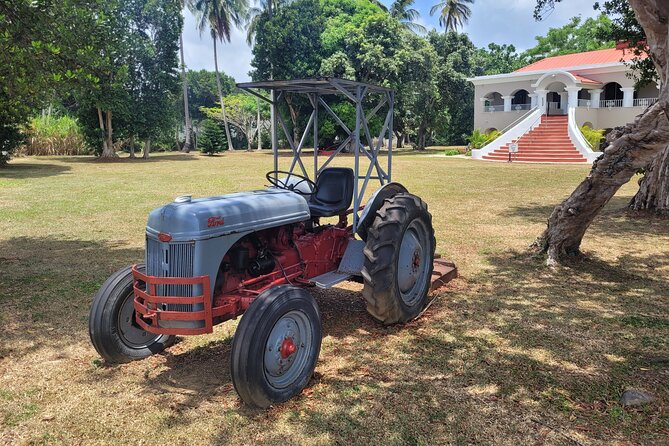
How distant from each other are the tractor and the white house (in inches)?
934

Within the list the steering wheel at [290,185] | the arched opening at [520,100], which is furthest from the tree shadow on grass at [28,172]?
the arched opening at [520,100]

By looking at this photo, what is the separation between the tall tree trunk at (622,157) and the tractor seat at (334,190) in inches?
128

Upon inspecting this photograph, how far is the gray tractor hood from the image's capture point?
3559 mm

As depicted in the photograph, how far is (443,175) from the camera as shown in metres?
19.9

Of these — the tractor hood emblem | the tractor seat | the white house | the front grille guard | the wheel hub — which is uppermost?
the white house

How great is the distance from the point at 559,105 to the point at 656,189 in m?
27.4

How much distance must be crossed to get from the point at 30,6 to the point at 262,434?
627 centimetres

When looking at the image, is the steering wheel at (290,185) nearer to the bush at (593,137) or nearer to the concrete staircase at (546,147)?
the concrete staircase at (546,147)

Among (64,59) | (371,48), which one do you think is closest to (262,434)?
(64,59)

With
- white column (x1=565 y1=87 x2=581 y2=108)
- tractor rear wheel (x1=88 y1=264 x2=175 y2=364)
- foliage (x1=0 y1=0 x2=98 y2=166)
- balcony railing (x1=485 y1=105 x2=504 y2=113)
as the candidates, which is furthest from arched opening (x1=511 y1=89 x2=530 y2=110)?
tractor rear wheel (x1=88 y1=264 x2=175 y2=364)

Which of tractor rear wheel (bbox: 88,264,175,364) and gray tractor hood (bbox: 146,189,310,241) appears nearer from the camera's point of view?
gray tractor hood (bbox: 146,189,310,241)

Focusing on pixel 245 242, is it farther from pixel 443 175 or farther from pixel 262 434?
pixel 443 175

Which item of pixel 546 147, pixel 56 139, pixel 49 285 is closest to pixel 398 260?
pixel 49 285

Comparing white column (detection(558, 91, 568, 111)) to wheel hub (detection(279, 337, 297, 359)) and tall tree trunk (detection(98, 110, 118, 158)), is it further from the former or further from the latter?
wheel hub (detection(279, 337, 297, 359))
